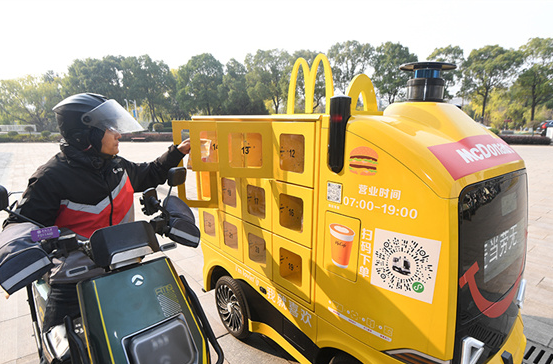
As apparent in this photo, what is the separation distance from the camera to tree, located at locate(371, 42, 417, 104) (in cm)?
3697

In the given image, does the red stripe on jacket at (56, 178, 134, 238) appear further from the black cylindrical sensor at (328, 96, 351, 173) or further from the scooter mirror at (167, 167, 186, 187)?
the black cylindrical sensor at (328, 96, 351, 173)

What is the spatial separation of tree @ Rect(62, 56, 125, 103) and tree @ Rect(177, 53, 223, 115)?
35.5ft

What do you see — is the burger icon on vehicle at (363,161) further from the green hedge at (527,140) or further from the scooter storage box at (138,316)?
the green hedge at (527,140)

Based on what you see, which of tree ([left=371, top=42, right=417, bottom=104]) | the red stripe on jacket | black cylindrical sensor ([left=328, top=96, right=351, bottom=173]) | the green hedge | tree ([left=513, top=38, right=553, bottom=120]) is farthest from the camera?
tree ([left=371, top=42, right=417, bottom=104])

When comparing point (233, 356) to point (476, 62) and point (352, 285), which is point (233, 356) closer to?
point (352, 285)

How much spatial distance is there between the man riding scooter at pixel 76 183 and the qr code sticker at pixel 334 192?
1690 millimetres

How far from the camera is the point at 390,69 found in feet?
123

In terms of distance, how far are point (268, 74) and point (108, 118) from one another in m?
42.5

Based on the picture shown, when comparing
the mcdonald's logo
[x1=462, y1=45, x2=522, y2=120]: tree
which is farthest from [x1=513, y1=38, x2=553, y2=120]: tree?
the mcdonald's logo

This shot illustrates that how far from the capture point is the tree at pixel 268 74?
41.6 metres

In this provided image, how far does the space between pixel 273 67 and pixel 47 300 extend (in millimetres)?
43408

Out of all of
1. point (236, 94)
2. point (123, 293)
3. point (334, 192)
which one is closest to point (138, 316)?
point (123, 293)

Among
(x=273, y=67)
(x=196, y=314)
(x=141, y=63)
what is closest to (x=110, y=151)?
(x=196, y=314)

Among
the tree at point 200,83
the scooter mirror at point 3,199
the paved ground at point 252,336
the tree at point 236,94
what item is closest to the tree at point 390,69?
the tree at point 236,94
